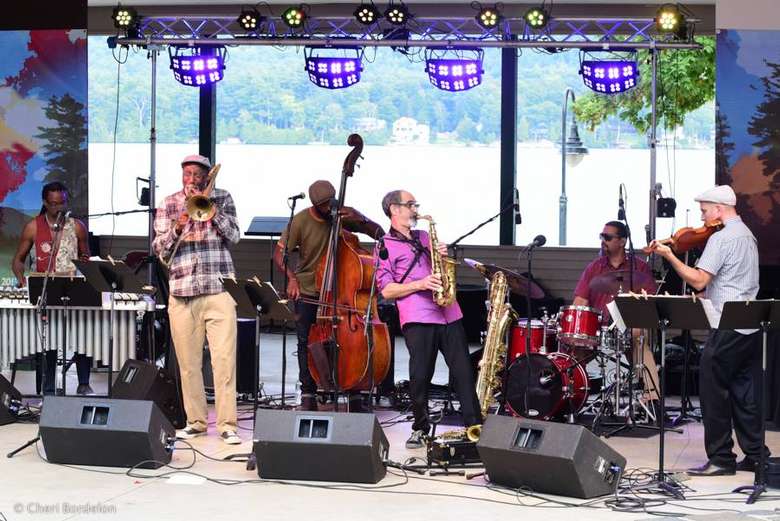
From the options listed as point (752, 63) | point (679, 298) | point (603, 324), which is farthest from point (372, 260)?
point (752, 63)

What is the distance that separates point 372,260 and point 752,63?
15.8 ft

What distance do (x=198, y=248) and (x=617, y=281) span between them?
11.7ft

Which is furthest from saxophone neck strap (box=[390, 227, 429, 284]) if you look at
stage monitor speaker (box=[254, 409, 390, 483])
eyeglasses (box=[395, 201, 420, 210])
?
stage monitor speaker (box=[254, 409, 390, 483])

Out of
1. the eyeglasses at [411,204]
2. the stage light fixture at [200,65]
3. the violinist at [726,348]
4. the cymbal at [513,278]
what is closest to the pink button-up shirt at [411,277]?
the eyeglasses at [411,204]

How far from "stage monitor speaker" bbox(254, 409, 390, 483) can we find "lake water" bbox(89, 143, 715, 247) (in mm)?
10825

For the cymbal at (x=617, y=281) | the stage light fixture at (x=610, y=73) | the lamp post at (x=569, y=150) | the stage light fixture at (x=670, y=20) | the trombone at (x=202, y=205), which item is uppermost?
the stage light fixture at (x=670, y=20)

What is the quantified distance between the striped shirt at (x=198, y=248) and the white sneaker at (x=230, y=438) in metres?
1.02

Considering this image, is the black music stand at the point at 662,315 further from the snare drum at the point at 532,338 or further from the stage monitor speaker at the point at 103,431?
the stage monitor speaker at the point at 103,431

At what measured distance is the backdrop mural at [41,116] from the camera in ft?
40.1

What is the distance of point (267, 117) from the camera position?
19.9m

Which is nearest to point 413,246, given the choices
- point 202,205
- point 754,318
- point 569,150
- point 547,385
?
point 202,205

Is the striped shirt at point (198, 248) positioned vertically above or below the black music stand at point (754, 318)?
above

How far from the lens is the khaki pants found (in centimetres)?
909

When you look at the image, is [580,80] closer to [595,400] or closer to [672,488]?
[595,400]
